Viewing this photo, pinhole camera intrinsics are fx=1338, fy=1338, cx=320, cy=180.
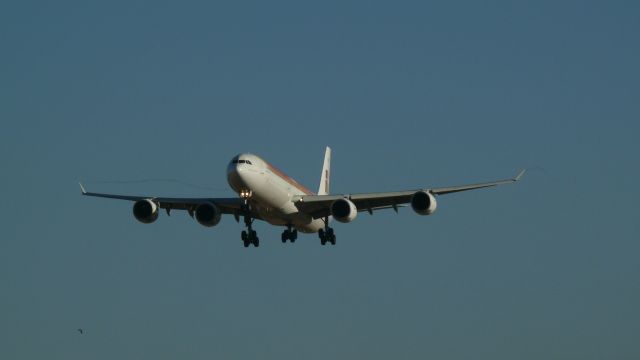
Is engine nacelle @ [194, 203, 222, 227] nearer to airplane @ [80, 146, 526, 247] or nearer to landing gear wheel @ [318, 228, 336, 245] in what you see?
airplane @ [80, 146, 526, 247]

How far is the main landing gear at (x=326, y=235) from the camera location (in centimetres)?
7194

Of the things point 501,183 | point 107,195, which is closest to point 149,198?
point 107,195

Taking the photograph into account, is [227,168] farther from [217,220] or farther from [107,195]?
[107,195]

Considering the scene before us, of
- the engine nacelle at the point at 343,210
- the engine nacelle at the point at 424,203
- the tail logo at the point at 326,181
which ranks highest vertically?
the tail logo at the point at 326,181

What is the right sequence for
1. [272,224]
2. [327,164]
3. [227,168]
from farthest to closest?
[327,164] < [272,224] < [227,168]

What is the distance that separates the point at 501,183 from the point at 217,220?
14.7 m

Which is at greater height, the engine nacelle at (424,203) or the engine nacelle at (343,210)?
the engine nacelle at (424,203)

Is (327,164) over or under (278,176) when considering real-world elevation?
over

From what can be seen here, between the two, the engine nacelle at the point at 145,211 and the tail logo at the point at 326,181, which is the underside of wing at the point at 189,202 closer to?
the engine nacelle at the point at 145,211

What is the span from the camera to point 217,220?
226ft

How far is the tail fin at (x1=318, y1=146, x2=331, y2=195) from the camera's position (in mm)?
86456

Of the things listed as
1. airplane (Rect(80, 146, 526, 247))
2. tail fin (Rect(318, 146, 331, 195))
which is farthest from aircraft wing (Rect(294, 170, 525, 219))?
tail fin (Rect(318, 146, 331, 195))

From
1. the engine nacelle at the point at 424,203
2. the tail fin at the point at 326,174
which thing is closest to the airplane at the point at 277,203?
the engine nacelle at the point at 424,203

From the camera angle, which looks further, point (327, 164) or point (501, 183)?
point (327, 164)
